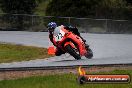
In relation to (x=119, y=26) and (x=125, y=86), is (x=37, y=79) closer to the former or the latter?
(x=125, y=86)

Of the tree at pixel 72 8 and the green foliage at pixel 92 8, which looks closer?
the green foliage at pixel 92 8

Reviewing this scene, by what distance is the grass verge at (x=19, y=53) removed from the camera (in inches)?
929

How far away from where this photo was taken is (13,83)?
14.2m

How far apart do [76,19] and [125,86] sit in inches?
1122

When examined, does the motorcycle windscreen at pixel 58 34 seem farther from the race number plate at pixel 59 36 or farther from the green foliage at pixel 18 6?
the green foliage at pixel 18 6

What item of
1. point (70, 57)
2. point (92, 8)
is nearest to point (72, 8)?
point (92, 8)

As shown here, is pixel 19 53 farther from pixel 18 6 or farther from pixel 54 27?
pixel 18 6

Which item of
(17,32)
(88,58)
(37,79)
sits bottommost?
(17,32)

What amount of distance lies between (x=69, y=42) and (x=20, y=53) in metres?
5.29

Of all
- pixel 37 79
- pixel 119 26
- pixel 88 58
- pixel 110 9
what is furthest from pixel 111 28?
pixel 37 79

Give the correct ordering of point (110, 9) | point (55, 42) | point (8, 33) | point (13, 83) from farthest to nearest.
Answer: point (110, 9) → point (8, 33) → point (55, 42) → point (13, 83)

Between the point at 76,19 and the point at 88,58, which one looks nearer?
the point at 88,58

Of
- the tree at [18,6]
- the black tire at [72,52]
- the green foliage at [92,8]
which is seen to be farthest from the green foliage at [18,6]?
the black tire at [72,52]

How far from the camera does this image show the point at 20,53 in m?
25.9
